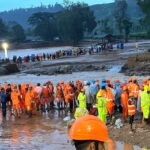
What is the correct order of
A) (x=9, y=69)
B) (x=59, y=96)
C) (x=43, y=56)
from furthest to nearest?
(x=43, y=56)
(x=9, y=69)
(x=59, y=96)

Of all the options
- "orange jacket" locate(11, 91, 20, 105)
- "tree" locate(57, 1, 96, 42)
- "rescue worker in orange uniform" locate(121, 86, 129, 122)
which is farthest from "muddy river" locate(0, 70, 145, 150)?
"tree" locate(57, 1, 96, 42)

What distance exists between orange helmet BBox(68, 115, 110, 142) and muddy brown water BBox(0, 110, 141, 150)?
11.2m

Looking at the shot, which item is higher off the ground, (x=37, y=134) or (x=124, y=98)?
(x=124, y=98)

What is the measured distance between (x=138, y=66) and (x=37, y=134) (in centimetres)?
2875

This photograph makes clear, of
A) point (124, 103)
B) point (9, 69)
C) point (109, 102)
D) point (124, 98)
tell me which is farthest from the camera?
point (9, 69)

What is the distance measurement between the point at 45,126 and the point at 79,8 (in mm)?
107281

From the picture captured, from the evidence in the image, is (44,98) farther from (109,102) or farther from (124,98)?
(124,98)

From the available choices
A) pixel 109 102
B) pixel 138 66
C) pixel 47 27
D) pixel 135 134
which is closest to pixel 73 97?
pixel 109 102

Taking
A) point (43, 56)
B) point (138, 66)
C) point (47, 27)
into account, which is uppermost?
point (47, 27)

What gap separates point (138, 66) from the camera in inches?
1793

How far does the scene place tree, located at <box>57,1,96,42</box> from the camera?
388 feet

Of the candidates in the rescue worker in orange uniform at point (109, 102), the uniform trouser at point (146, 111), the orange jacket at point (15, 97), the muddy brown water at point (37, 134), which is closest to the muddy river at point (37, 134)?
the muddy brown water at point (37, 134)

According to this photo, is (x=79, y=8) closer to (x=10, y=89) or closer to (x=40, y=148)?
(x=10, y=89)

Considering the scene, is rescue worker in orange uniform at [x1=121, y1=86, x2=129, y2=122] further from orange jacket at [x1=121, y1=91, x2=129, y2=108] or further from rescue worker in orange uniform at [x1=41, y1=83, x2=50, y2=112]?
rescue worker in orange uniform at [x1=41, y1=83, x2=50, y2=112]
